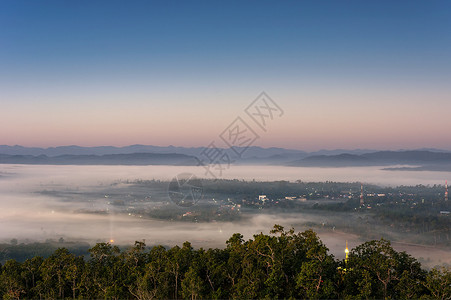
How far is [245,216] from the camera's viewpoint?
135m

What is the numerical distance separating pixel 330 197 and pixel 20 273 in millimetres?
151743

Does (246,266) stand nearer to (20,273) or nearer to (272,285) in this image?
(272,285)

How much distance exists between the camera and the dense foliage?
23.9m

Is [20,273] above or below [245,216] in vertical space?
above

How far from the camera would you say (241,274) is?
1059 inches

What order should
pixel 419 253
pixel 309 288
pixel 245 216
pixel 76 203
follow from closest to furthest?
pixel 309 288
pixel 419 253
pixel 245 216
pixel 76 203

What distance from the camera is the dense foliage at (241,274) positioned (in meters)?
23.9

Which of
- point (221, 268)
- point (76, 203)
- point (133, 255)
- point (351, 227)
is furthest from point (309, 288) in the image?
point (76, 203)

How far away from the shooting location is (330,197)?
16512 cm

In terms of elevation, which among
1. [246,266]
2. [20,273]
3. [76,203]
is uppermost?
[246,266]

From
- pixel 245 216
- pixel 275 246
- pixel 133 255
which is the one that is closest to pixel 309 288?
pixel 275 246

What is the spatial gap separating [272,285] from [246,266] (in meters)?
2.60

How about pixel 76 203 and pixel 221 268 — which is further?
pixel 76 203

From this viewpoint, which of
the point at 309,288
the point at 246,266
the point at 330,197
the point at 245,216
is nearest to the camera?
the point at 309,288
